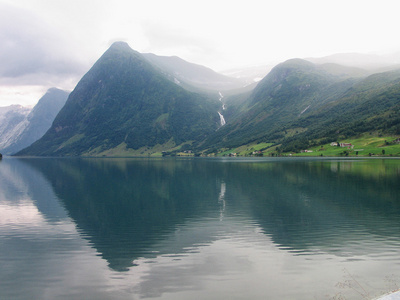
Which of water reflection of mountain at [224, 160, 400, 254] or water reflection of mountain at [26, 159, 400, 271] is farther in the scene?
water reflection of mountain at [224, 160, 400, 254]

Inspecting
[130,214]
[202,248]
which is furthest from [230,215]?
[130,214]

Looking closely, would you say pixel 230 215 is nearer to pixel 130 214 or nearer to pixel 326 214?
pixel 326 214

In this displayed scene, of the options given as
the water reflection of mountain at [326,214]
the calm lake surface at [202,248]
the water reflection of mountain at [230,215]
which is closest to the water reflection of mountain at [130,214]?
the water reflection of mountain at [230,215]

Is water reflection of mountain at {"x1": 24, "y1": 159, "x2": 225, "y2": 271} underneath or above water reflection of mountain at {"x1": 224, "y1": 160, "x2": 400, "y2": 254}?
above

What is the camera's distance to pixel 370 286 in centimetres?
1966

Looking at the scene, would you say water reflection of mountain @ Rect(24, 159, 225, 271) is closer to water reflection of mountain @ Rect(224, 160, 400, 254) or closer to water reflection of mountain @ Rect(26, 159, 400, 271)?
water reflection of mountain @ Rect(26, 159, 400, 271)

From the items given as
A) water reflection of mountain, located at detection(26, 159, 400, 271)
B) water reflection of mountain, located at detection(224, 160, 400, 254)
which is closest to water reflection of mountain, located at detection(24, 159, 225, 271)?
water reflection of mountain, located at detection(26, 159, 400, 271)

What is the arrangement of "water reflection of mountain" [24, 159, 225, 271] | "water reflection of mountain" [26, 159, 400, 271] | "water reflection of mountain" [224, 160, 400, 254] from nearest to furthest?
"water reflection of mountain" [24, 159, 225, 271] < "water reflection of mountain" [26, 159, 400, 271] < "water reflection of mountain" [224, 160, 400, 254]

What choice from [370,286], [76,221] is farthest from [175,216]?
[370,286]

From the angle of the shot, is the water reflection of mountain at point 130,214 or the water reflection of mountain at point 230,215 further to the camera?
the water reflection of mountain at point 230,215

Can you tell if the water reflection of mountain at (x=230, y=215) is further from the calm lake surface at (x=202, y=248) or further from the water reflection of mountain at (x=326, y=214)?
the calm lake surface at (x=202, y=248)

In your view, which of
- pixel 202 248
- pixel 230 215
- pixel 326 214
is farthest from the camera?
pixel 230 215

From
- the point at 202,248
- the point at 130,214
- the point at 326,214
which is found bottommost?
the point at 326,214

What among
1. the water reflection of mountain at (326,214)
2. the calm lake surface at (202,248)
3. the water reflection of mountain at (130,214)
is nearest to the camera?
the calm lake surface at (202,248)
